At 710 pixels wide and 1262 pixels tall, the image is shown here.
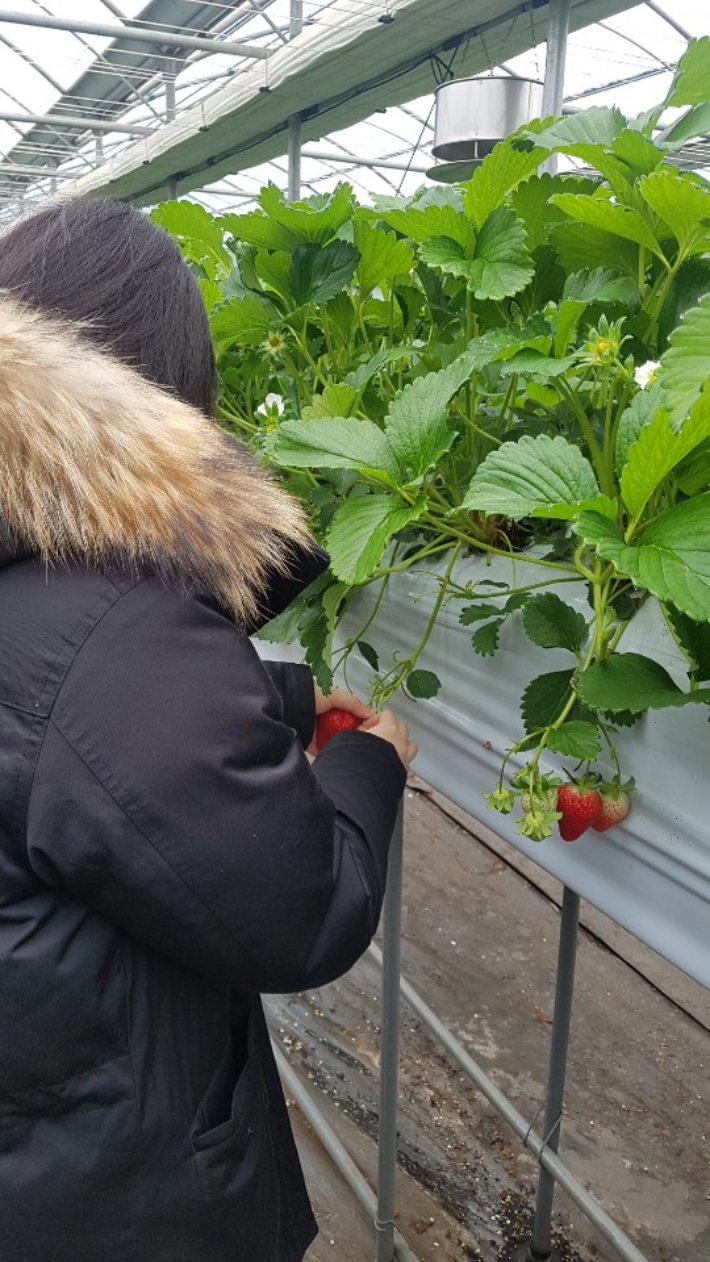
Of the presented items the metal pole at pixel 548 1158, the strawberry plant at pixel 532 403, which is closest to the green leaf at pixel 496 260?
the strawberry plant at pixel 532 403

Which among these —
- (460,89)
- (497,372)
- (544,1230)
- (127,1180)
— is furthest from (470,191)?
(460,89)

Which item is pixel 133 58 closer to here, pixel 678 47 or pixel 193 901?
pixel 678 47

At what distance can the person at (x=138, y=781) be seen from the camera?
0.60 metres

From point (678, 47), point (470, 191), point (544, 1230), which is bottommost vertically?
point (544, 1230)

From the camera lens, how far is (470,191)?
692 millimetres

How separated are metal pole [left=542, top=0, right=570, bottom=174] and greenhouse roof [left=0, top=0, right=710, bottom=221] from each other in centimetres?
19

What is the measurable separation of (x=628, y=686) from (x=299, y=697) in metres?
0.46

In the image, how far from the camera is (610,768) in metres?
0.64

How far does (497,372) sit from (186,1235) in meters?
0.72

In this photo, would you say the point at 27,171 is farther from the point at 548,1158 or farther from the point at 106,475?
the point at 106,475

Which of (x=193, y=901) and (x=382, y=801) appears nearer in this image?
(x=193, y=901)

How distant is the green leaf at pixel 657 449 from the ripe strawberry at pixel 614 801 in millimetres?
181

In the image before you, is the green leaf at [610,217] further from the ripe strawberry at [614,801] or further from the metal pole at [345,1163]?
the metal pole at [345,1163]

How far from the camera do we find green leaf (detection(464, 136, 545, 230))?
0.68m
